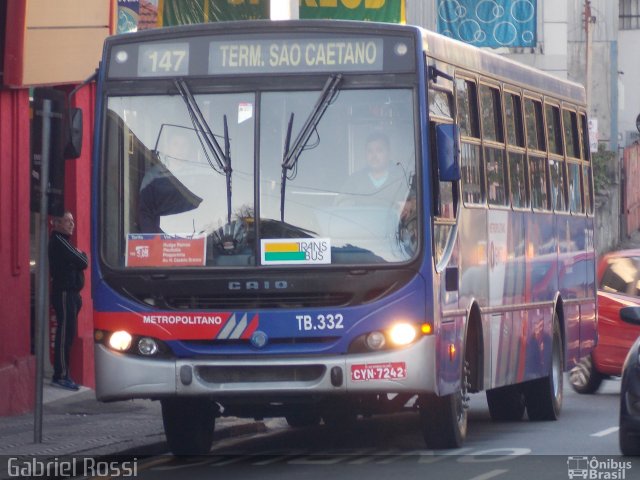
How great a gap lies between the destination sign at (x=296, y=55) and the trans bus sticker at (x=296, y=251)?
1.23 m

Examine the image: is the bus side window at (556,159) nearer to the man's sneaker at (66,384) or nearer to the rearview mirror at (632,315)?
the rearview mirror at (632,315)

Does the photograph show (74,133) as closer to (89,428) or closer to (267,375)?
(267,375)

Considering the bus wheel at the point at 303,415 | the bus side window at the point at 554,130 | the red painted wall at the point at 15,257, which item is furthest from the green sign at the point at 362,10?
the bus wheel at the point at 303,415

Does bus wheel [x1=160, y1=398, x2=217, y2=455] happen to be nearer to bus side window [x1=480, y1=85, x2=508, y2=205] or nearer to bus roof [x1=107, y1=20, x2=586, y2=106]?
bus roof [x1=107, y1=20, x2=586, y2=106]

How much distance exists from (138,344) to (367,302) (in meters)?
1.66

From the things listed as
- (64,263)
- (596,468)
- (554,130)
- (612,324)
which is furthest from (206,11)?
(596,468)

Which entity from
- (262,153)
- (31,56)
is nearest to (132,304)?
(262,153)

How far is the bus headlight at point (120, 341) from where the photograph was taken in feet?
38.4

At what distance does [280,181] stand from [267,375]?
1.35 m

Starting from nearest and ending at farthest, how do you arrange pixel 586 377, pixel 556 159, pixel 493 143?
pixel 493 143
pixel 556 159
pixel 586 377

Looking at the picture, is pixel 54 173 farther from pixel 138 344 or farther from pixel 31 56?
pixel 31 56

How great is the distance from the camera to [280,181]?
1153 centimetres

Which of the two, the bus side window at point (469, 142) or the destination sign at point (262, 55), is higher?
the destination sign at point (262, 55)

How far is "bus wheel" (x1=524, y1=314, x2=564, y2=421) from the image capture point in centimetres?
1600
